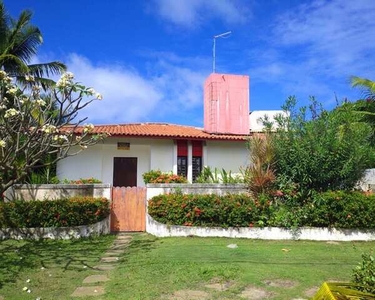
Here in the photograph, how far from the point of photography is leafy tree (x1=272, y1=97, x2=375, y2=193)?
1080 cm

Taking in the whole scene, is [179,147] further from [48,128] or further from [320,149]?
[48,128]

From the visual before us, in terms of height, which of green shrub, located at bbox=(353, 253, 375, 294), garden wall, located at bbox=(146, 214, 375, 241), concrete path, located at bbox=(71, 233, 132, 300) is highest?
green shrub, located at bbox=(353, 253, 375, 294)

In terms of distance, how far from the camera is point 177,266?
7.11 metres

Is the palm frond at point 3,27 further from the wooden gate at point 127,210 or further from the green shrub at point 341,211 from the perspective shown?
the green shrub at point 341,211

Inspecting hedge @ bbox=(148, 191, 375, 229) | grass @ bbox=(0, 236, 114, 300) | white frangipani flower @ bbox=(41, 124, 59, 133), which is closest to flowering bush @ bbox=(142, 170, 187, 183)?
hedge @ bbox=(148, 191, 375, 229)

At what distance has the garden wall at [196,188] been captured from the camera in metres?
11.9

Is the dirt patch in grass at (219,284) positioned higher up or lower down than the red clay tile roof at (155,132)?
lower down

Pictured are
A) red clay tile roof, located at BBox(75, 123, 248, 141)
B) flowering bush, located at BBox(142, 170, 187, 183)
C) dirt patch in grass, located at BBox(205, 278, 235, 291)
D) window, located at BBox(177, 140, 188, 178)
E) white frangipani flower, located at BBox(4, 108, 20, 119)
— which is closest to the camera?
dirt patch in grass, located at BBox(205, 278, 235, 291)

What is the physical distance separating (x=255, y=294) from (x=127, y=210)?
24.2ft

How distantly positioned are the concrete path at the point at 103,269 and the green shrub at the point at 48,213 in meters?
1.26

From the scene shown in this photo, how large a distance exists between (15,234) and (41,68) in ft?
34.2

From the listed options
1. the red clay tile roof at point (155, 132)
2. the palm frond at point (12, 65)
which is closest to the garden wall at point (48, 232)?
the red clay tile roof at point (155, 132)

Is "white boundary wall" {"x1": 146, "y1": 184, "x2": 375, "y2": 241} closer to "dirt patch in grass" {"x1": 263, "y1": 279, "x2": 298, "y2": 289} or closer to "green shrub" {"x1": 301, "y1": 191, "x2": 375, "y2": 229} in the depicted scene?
"green shrub" {"x1": 301, "y1": 191, "x2": 375, "y2": 229}

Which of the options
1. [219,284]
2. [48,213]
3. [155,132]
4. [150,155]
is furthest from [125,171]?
[219,284]
